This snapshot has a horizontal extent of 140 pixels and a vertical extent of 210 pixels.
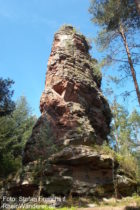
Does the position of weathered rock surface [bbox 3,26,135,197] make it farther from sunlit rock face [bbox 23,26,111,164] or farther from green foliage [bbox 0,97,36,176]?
green foliage [bbox 0,97,36,176]

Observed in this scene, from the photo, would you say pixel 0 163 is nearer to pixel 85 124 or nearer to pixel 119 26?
pixel 85 124

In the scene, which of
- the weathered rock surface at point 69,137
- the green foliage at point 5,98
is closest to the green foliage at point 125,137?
the weathered rock surface at point 69,137

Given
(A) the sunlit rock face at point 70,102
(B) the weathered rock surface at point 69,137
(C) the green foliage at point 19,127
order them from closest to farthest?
(B) the weathered rock surface at point 69,137 → (A) the sunlit rock face at point 70,102 → (C) the green foliage at point 19,127

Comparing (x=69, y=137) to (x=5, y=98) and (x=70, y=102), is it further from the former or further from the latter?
(x=5, y=98)

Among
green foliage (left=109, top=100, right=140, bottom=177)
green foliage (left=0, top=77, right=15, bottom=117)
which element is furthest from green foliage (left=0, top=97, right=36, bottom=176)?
green foliage (left=109, top=100, right=140, bottom=177)

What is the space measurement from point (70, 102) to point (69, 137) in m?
2.97

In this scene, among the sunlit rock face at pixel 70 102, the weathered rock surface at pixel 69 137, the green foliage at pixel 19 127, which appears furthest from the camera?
the green foliage at pixel 19 127

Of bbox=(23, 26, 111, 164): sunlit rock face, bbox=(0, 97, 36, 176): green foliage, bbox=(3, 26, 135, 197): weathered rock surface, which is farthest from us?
bbox=(0, 97, 36, 176): green foliage

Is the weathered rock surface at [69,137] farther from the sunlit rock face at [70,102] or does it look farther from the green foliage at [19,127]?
the green foliage at [19,127]

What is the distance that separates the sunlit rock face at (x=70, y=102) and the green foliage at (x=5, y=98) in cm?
266

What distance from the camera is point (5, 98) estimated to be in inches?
615

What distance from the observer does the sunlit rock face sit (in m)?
13.3

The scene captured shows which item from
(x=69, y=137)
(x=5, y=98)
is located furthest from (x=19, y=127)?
(x=69, y=137)

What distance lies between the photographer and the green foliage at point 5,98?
15.4 metres
